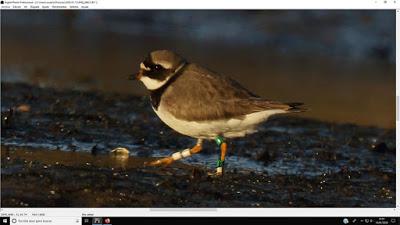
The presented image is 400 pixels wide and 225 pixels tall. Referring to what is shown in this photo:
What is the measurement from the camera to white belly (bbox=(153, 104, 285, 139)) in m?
7.66

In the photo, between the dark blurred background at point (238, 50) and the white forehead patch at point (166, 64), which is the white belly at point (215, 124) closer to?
the white forehead patch at point (166, 64)

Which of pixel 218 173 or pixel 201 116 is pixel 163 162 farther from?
pixel 201 116

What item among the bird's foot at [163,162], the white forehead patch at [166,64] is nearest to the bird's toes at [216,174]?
the bird's foot at [163,162]

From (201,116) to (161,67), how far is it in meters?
0.66

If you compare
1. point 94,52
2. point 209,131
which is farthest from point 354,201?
point 94,52

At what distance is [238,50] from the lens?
15.7m

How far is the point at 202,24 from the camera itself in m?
A: 16.4

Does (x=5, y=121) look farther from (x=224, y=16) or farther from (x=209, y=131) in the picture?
(x=224, y=16)

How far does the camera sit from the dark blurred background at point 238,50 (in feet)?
42.7

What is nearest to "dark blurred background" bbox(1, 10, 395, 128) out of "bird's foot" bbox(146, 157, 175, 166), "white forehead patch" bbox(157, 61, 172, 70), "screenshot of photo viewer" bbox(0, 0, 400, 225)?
"screenshot of photo viewer" bbox(0, 0, 400, 225)

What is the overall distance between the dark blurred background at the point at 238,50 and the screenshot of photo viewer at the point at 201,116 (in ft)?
0.12

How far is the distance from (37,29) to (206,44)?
10.3 ft

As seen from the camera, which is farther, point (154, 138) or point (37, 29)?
point (37, 29)

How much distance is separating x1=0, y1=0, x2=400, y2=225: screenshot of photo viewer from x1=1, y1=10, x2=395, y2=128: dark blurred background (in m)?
0.04
